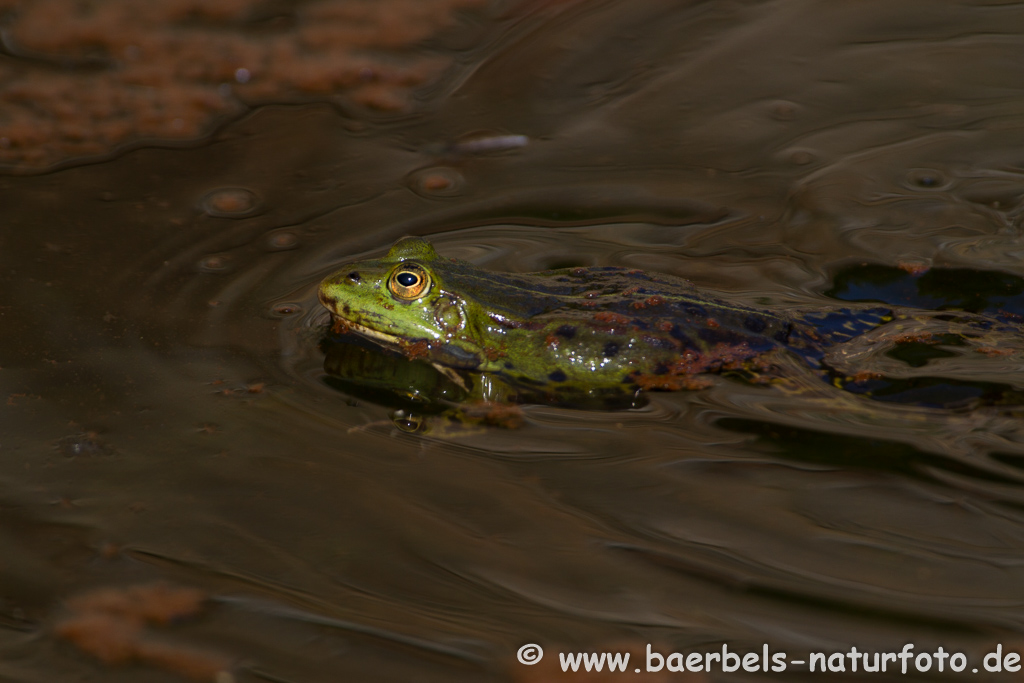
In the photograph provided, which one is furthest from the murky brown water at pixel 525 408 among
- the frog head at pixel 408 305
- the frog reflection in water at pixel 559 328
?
the frog head at pixel 408 305

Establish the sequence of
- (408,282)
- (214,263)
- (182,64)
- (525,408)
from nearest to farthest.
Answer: (525,408) < (408,282) < (214,263) < (182,64)

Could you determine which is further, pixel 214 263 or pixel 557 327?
pixel 214 263

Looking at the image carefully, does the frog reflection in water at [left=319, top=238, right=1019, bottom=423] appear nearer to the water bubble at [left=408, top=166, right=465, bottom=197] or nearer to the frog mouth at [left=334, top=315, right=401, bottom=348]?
the frog mouth at [left=334, top=315, right=401, bottom=348]

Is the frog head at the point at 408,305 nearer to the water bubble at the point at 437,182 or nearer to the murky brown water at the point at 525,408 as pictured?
the murky brown water at the point at 525,408

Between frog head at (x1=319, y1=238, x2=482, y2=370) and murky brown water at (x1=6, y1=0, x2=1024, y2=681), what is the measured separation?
30 centimetres

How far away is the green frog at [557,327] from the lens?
3986mm

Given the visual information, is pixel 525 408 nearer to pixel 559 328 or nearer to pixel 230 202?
pixel 559 328

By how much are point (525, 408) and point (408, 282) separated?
78cm

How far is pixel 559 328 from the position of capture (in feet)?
13.3

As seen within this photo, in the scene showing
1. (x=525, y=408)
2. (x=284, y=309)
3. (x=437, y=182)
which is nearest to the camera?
(x=525, y=408)

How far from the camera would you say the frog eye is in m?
4.02

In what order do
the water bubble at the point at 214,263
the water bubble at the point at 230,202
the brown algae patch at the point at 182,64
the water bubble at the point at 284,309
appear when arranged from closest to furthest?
the water bubble at the point at 284,309 → the water bubble at the point at 214,263 → the water bubble at the point at 230,202 → the brown algae patch at the point at 182,64

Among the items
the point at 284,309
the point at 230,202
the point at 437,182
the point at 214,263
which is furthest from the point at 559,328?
the point at 230,202

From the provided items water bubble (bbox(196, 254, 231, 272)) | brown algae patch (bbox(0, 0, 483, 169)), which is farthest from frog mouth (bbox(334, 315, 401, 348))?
brown algae patch (bbox(0, 0, 483, 169))
